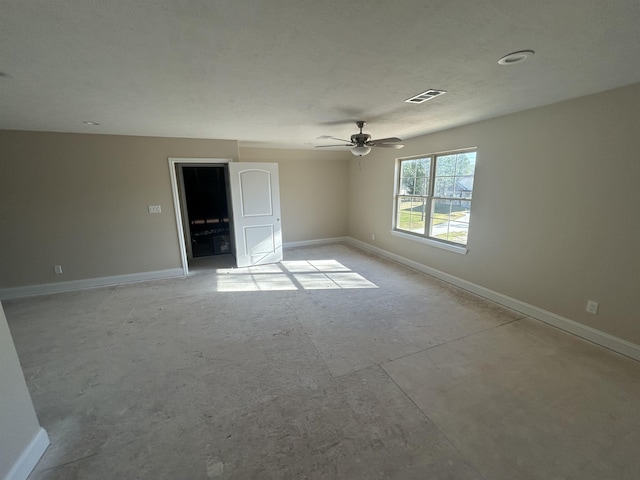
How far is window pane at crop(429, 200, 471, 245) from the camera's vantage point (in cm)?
388

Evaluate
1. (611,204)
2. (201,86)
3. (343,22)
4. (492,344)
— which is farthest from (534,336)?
(201,86)

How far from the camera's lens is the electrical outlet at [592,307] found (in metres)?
2.56

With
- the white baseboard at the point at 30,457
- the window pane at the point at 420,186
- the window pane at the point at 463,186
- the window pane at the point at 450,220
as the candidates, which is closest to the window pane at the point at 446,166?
the window pane at the point at 463,186

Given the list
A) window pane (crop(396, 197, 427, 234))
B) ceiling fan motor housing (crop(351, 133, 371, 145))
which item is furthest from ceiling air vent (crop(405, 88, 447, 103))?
window pane (crop(396, 197, 427, 234))

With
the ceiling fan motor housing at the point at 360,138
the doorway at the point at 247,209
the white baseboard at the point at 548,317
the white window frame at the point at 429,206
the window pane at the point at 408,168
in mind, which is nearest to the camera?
the white baseboard at the point at 548,317

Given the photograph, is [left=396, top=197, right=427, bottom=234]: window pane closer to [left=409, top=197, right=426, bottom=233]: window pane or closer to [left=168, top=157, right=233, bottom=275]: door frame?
[left=409, top=197, right=426, bottom=233]: window pane

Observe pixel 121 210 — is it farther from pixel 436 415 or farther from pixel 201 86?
A: pixel 436 415

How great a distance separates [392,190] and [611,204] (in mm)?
3118

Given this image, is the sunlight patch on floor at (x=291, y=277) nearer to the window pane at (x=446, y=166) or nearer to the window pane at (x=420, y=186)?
the window pane at (x=420, y=186)

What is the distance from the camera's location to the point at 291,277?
4.55m

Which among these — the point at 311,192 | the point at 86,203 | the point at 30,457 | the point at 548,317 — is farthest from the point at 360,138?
the point at 86,203

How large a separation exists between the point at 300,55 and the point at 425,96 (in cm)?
139

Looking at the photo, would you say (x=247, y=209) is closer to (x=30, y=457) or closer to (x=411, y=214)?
(x=411, y=214)

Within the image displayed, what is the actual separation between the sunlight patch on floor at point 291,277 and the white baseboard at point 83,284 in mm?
948
